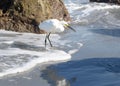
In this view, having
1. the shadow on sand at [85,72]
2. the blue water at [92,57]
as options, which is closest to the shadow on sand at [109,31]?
the blue water at [92,57]

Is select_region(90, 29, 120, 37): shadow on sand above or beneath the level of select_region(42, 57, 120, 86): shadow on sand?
beneath

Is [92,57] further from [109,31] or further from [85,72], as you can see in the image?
[109,31]

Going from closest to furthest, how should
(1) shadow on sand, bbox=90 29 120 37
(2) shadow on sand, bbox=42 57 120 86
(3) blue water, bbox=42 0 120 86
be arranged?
(2) shadow on sand, bbox=42 57 120 86
(3) blue water, bbox=42 0 120 86
(1) shadow on sand, bbox=90 29 120 37

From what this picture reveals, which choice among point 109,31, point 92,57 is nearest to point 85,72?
point 92,57

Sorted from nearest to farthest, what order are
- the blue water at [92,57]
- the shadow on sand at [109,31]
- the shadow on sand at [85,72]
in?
the shadow on sand at [85,72]
the blue water at [92,57]
the shadow on sand at [109,31]

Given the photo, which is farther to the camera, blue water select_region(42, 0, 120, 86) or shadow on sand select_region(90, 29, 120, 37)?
shadow on sand select_region(90, 29, 120, 37)

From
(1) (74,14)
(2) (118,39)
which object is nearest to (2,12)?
(2) (118,39)

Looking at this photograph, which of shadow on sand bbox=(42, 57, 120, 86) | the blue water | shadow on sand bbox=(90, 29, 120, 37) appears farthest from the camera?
shadow on sand bbox=(90, 29, 120, 37)

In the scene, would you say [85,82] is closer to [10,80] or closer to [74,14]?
[10,80]

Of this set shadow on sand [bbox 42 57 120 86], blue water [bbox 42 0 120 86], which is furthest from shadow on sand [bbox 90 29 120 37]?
shadow on sand [bbox 42 57 120 86]

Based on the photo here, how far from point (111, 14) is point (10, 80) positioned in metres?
10.0

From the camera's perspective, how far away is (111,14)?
17.5 m

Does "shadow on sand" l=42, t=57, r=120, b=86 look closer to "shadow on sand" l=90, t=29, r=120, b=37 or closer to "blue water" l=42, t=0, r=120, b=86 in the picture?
"blue water" l=42, t=0, r=120, b=86

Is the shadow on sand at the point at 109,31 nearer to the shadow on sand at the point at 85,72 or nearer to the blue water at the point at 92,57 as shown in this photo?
the blue water at the point at 92,57
